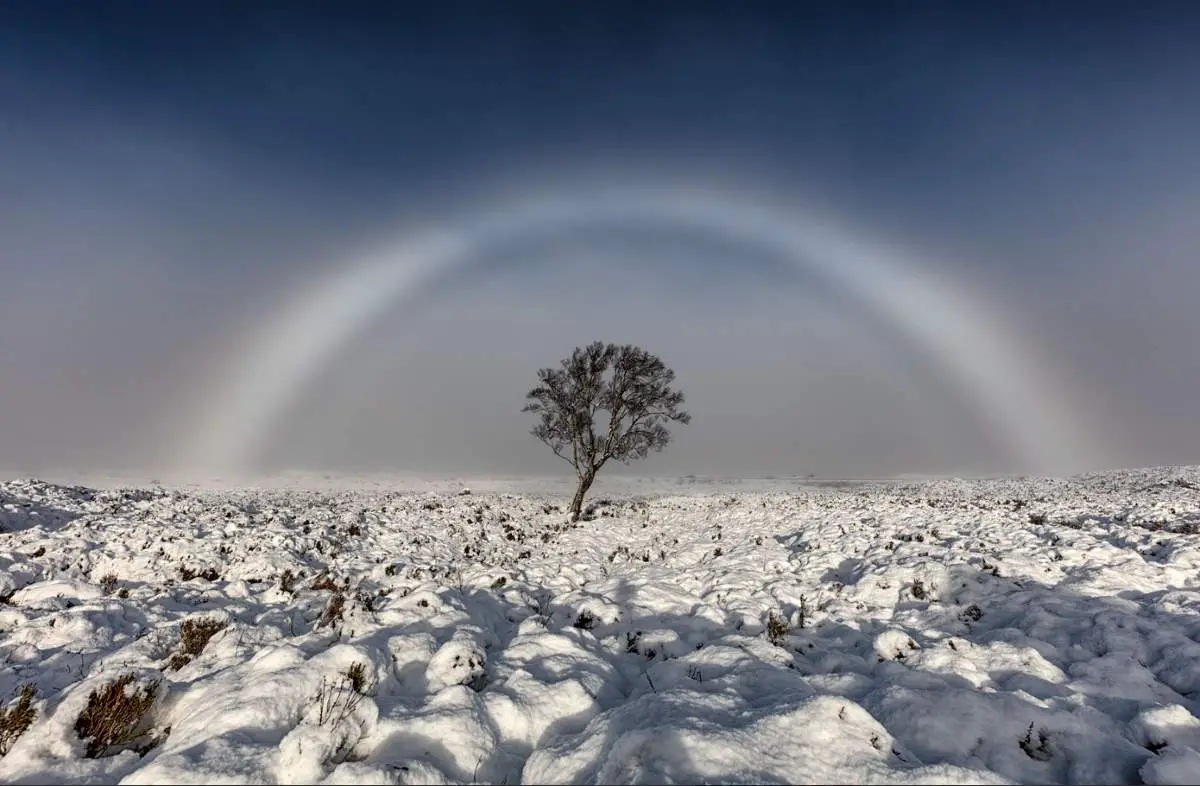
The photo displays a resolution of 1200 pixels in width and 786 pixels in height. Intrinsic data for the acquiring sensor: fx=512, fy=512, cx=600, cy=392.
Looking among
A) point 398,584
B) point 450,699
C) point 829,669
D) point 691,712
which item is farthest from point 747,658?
point 398,584

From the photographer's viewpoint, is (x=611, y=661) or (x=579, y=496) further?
(x=579, y=496)

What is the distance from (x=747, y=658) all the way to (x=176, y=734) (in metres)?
4.92

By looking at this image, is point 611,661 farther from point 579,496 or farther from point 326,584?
point 579,496

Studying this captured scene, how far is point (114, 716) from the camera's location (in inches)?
150

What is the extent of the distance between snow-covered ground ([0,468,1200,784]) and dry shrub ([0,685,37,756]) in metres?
0.02

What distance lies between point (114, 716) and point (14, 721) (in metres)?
0.63

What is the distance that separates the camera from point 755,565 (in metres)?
10.9

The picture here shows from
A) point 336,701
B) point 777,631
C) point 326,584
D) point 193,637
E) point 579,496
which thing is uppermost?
point 579,496

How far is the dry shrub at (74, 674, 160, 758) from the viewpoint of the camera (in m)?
3.70

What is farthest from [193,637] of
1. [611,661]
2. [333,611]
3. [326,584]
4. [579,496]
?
[579,496]

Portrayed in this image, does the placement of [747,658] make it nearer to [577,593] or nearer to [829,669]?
[829,669]

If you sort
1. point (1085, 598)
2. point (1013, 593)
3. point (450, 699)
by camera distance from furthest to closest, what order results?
point (1013, 593)
point (1085, 598)
point (450, 699)

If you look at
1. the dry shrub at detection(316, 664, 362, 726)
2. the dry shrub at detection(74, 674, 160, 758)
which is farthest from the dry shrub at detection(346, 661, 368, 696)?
the dry shrub at detection(74, 674, 160, 758)

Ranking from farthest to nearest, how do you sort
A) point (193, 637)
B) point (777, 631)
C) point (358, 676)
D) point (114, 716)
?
point (777, 631) < point (193, 637) < point (358, 676) < point (114, 716)
